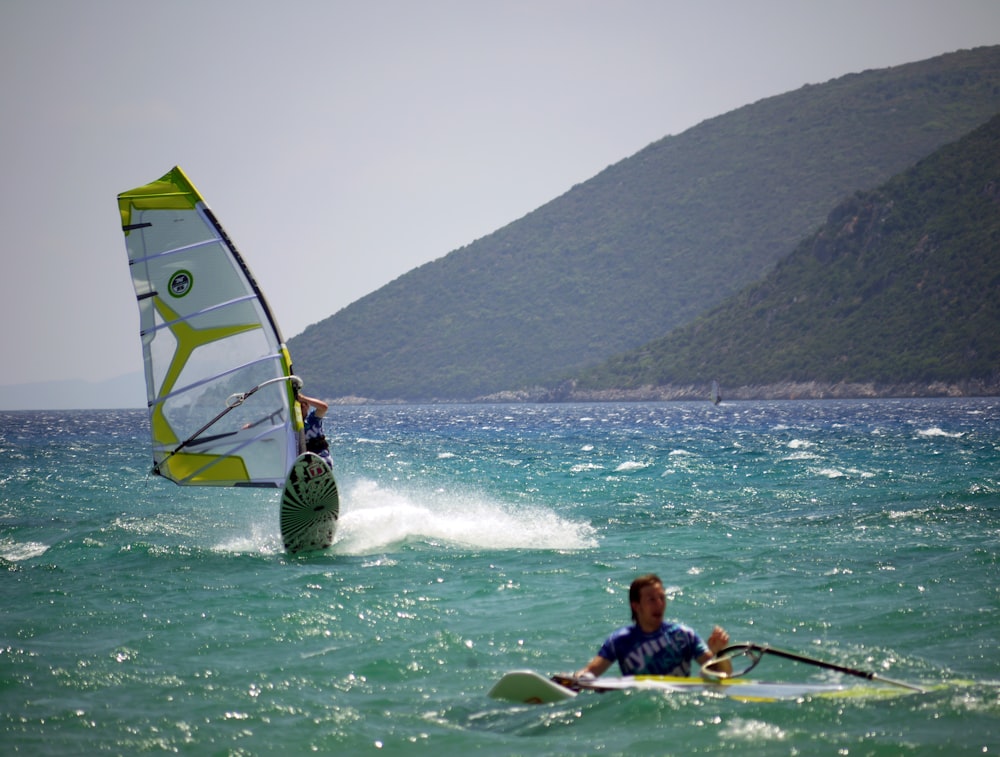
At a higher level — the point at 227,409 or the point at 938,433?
the point at 227,409

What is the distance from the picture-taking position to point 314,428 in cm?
1531

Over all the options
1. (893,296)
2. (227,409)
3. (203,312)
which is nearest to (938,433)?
(227,409)

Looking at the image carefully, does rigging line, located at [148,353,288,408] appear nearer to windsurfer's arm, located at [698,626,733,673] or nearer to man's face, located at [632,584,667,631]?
man's face, located at [632,584,667,631]

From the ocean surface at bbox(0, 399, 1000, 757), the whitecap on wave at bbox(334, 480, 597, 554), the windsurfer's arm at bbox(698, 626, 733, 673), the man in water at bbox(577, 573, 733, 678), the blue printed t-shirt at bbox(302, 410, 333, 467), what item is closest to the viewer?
the ocean surface at bbox(0, 399, 1000, 757)

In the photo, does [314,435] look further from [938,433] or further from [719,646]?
[938,433]

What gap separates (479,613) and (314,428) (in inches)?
192

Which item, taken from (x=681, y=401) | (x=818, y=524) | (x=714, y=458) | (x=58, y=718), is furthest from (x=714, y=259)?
(x=58, y=718)

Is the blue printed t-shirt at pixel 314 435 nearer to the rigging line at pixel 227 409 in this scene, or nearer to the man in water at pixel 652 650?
the rigging line at pixel 227 409

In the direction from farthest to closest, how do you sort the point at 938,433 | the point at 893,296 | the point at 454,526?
the point at 893,296 → the point at 938,433 → the point at 454,526

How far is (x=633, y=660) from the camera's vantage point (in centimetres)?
817

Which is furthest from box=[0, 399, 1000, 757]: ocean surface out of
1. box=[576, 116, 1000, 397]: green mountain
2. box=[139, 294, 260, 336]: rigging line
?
box=[576, 116, 1000, 397]: green mountain

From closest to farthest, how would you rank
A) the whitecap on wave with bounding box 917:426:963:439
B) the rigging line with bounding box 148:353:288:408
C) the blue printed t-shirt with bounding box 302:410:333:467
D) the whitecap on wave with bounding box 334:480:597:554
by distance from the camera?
1. the blue printed t-shirt with bounding box 302:410:333:467
2. the rigging line with bounding box 148:353:288:408
3. the whitecap on wave with bounding box 334:480:597:554
4. the whitecap on wave with bounding box 917:426:963:439

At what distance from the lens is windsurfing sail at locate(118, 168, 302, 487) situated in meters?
15.0

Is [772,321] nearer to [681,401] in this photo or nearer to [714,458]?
[681,401]
